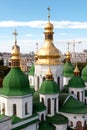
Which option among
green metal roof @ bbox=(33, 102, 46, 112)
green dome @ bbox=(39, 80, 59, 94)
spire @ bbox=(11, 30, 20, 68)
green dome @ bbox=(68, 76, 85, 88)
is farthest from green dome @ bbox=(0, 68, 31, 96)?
green dome @ bbox=(68, 76, 85, 88)

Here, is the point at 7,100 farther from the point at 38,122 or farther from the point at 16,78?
the point at 38,122

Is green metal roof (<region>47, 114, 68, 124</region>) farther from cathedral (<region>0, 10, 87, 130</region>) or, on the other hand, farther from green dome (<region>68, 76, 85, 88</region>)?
green dome (<region>68, 76, 85, 88</region>)

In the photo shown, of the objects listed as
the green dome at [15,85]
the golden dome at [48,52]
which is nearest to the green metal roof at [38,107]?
the green dome at [15,85]

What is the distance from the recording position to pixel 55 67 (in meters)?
25.8

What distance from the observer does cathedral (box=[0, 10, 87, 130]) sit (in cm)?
2034

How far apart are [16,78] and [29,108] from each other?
105 inches

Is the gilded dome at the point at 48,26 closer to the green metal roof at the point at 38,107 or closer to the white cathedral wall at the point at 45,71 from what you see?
the white cathedral wall at the point at 45,71

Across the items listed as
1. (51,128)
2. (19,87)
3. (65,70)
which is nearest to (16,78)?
(19,87)

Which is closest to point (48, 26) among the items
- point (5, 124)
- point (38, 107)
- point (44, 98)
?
point (44, 98)

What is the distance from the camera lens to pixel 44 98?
2345 cm

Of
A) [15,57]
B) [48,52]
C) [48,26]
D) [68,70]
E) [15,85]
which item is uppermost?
[48,26]

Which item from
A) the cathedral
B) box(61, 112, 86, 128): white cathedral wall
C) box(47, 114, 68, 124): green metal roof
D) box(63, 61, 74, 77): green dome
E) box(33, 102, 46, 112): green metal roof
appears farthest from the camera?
box(63, 61, 74, 77): green dome

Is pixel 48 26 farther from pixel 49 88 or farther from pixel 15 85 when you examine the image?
pixel 15 85

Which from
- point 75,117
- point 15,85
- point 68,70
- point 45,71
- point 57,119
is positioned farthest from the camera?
point 68,70
